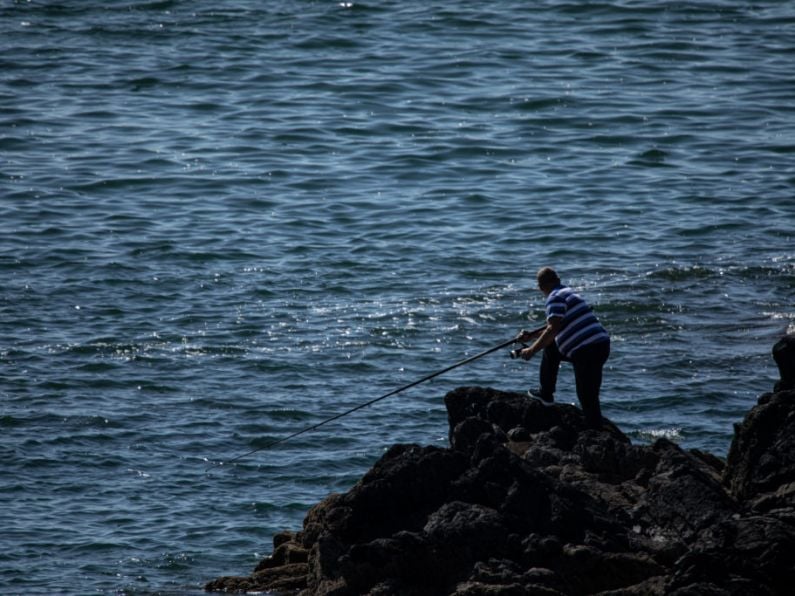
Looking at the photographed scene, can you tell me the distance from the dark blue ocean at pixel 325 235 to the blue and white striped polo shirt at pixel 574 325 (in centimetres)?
304

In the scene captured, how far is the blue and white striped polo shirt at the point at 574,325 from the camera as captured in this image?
42.5 feet

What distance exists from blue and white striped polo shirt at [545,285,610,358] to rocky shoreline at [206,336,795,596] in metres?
1.09

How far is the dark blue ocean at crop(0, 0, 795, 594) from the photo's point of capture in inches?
622

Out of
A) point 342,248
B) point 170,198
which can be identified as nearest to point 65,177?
point 170,198

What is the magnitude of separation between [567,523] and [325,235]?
45.9ft

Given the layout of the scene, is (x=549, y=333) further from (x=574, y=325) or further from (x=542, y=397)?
(x=542, y=397)

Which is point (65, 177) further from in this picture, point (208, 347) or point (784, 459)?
point (784, 459)

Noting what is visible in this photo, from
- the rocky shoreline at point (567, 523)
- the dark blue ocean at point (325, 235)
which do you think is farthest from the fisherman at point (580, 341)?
the dark blue ocean at point (325, 235)

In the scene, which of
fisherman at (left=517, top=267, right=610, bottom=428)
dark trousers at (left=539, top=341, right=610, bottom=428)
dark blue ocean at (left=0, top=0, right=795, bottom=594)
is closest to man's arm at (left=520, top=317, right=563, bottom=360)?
fisherman at (left=517, top=267, right=610, bottom=428)

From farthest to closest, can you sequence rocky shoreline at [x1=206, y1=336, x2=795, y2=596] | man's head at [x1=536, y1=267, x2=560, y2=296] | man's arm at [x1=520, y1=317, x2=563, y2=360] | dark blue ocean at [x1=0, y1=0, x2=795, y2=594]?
dark blue ocean at [x1=0, y1=0, x2=795, y2=594] → man's head at [x1=536, y1=267, x2=560, y2=296] → man's arm at [x1=520, y1=317, x2=563, y2=360] → rocky shoreline at [x1=206, y1=336, x2=795, y2=596]

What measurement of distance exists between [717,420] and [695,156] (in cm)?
1248

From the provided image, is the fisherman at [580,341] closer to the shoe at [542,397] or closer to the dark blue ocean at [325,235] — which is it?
the shoe at [542,397]

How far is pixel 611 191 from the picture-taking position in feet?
86.0

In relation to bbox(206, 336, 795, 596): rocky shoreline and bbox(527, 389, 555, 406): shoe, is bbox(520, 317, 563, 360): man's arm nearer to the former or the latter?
bbox(527, 389, 555, 406): shoe
